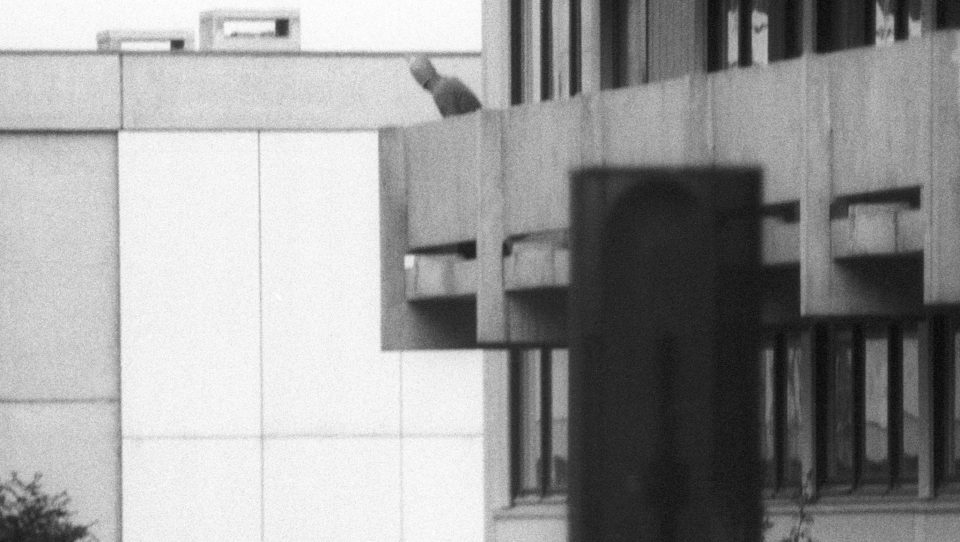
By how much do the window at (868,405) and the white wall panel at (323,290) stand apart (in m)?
10.1

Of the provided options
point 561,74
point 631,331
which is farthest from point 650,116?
point 631,331

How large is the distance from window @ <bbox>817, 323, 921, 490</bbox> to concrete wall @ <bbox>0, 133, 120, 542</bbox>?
12.0 meters

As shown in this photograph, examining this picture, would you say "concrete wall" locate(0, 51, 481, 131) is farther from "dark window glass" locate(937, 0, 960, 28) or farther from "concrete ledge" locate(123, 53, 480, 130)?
"dark window glass" locate(937, 0, 960, 28)

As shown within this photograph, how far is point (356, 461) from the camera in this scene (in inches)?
1252

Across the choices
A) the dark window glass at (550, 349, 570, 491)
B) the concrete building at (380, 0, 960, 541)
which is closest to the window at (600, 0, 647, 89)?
the concrete building at (380, 0, 960, 541)

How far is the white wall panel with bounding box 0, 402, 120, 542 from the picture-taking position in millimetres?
31656

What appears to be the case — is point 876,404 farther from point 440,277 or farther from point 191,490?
point 191,490

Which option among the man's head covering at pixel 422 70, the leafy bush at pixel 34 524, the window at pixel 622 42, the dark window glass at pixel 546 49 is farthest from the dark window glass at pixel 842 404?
the leafy bush at pixel 34 524

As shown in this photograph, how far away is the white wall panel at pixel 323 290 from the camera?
31.9 m

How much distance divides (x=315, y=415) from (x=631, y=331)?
30026 mm

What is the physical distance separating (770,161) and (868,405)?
734cm

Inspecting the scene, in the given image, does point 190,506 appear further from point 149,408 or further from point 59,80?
point 59,80

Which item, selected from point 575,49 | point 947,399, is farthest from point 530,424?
point 947,399

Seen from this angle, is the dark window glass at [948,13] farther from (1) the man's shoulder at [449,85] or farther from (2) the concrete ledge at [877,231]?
(2) the concrete ledge at [877,231]
